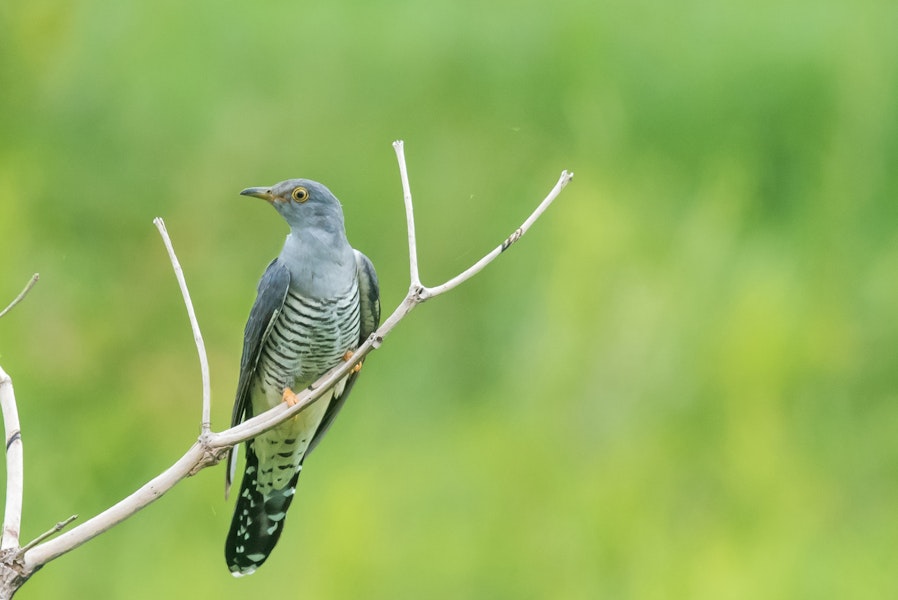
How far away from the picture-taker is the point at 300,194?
2.31 meters

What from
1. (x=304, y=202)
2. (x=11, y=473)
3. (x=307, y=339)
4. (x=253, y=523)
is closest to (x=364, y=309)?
(x=307, y=339)

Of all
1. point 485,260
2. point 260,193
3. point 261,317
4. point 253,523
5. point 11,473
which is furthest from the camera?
point 253,523

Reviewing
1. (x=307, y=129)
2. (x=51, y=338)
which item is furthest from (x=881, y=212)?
(x=51, y=338)

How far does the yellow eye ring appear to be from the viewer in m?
2.30

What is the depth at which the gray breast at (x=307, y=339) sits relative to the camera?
2441mm

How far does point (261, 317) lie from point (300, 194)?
1.14 feet

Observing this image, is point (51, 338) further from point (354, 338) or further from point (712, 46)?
point (712, 46)

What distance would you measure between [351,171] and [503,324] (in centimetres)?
106

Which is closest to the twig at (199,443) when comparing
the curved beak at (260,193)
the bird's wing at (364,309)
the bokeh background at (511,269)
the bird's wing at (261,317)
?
the curved beak at (260,193)

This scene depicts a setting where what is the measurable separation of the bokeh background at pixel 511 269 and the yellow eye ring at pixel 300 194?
245 centimetres

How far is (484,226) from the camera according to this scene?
502 centimetres

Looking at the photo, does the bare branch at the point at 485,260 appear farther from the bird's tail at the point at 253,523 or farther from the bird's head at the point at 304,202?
the bird's tail at the point at 253,523

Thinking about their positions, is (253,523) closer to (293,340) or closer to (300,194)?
(293,340)

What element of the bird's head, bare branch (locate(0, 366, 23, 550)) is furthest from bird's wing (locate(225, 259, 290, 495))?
bare branch (locate(0, 366, 23, 550))
